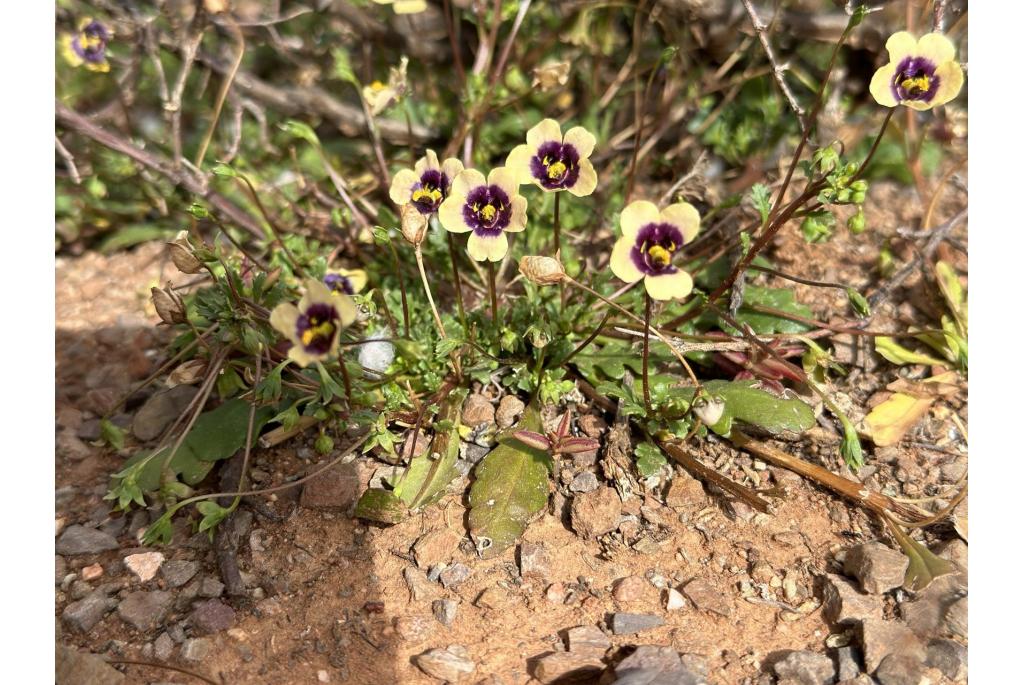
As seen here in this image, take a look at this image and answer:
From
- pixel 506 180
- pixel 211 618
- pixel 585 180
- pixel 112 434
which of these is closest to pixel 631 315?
pixel 585 180

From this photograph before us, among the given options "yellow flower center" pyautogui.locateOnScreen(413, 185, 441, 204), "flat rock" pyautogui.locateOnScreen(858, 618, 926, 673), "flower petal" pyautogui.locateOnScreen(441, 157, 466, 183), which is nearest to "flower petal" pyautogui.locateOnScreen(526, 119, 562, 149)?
"flower petal" pyautogui.locateOnScreen(441, 157, 466, 183)

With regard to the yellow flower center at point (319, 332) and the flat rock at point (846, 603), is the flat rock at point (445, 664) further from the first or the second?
the flat rock at point (846, 603)

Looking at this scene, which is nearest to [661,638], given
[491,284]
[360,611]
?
[360,611]

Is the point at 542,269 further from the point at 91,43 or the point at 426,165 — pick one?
the point at 91,43

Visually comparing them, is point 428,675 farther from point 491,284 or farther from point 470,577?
point 491,284

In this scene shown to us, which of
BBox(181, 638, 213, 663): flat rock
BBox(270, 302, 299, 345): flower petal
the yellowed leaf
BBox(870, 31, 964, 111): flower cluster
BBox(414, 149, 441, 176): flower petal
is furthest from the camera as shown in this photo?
the yellowed leaf

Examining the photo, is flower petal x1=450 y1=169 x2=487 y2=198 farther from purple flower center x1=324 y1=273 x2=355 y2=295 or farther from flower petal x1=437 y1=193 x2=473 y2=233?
purple flower center x1=324 y1=273 x2=355 y2=295

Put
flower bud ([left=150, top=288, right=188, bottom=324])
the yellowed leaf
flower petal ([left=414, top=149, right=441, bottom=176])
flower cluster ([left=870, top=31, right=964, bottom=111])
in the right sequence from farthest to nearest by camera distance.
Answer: the yellowed leaf
flower bud ([left=150, top=288, right=188, bottom=324])
flower petal ([left=414, top=149, right=441, bottom=176])
flower cluster ([left=870, top=31, right=964, bottom=111])
